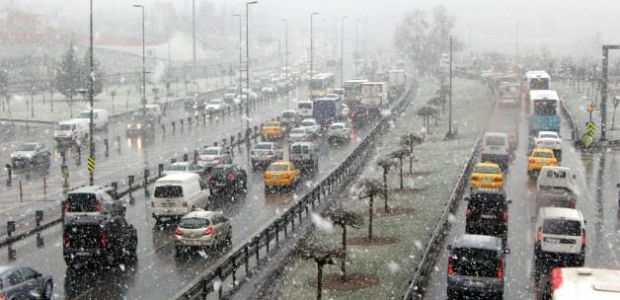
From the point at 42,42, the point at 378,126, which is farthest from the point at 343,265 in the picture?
the point at 42,42

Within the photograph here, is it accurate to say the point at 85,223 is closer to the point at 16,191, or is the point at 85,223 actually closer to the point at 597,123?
the point at 16,191

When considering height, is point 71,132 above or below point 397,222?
above

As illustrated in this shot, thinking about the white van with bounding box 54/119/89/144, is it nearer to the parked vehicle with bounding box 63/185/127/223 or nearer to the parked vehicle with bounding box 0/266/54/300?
the parked vehicle with bounding box 63/185/127/223

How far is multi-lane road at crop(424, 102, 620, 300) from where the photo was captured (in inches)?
897

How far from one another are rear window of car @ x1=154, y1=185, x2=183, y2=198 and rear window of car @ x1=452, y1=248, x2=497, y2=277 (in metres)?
14.0

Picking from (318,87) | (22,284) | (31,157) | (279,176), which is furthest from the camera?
(318,87)

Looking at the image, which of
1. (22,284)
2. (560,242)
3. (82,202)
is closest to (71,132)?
(82,202)

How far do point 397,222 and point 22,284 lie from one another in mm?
14920

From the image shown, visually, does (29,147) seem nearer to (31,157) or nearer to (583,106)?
(31,157)

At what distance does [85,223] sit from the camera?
2433cm

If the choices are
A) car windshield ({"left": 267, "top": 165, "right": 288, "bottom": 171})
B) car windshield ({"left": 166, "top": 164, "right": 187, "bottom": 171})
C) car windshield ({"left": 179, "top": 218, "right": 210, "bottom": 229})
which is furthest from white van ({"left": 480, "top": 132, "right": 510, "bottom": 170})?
car windshield ({"left": 179, "top": 218, "right": 210, "bottom": 229})

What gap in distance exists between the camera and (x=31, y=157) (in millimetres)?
47000

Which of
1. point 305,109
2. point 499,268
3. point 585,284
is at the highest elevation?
point 305,109

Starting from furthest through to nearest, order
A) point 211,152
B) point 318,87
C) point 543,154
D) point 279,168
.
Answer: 1. point 318,87
2. point 211,152
3. point 543,154
4. point 279,168
